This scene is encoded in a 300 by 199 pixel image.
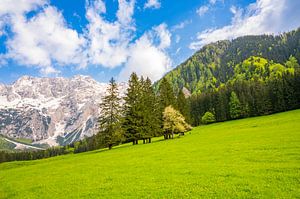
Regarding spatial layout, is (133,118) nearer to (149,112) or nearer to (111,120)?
(149,112)

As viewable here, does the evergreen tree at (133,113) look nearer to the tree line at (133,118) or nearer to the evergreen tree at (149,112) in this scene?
the tree line at (133,118)

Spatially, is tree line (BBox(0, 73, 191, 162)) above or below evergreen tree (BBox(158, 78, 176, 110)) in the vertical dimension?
below

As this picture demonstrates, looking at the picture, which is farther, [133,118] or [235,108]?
[235,108]

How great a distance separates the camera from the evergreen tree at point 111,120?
55812 millimetres

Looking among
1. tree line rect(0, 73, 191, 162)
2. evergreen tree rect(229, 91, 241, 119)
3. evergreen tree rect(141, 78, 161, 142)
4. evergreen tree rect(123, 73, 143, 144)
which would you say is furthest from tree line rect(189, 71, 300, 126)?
evergreen tree rect(123, 73, 143, 144)

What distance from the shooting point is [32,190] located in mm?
19781

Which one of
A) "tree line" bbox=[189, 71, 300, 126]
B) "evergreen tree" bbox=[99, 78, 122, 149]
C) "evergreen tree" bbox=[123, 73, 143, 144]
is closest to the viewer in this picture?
"evergreen tree" bbox=[99, 78, 122, 149]

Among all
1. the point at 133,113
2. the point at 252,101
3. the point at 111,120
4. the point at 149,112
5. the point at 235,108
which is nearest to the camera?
the point at 111,120

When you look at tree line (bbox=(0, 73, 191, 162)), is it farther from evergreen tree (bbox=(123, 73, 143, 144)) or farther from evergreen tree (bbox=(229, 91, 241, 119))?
evergreen tree (bbox=(229, 91, 241, 119))

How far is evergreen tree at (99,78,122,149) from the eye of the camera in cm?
5581

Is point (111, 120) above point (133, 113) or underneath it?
underneath

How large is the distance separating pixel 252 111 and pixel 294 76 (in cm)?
2448

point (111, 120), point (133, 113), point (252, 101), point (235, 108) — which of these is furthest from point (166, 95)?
point (252, 101)

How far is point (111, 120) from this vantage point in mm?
57062
